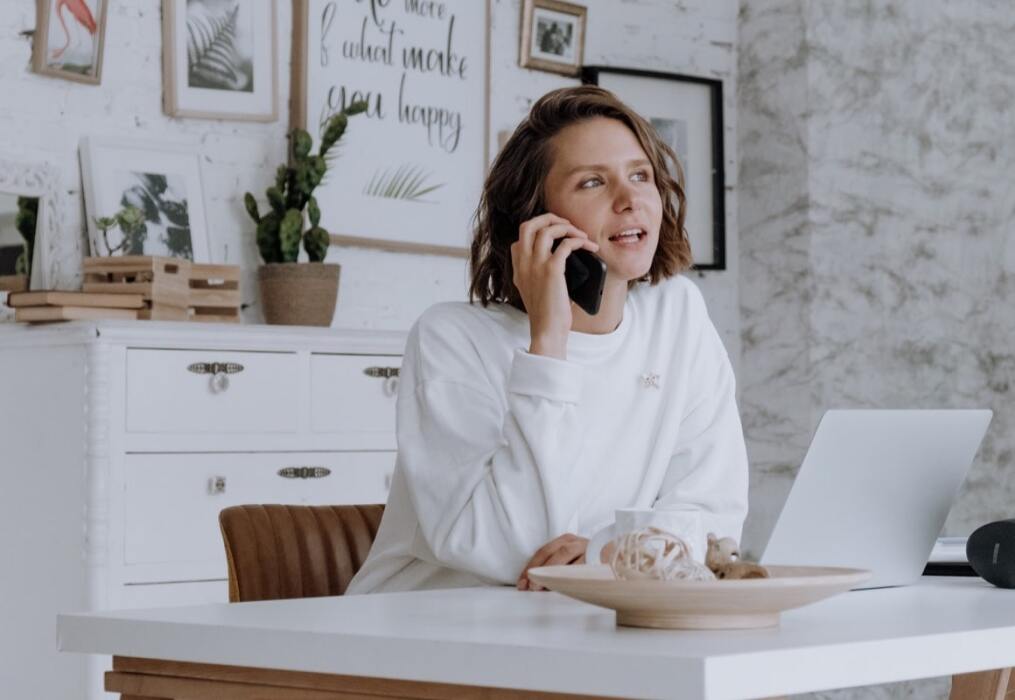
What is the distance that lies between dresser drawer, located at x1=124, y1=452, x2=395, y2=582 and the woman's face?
1.30 meters

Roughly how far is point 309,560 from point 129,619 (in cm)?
73

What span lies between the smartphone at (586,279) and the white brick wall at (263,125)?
6.20 feet

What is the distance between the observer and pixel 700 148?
510cm

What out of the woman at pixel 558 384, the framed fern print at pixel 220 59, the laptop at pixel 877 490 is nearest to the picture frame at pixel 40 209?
the framed fern print at pixel 220 59

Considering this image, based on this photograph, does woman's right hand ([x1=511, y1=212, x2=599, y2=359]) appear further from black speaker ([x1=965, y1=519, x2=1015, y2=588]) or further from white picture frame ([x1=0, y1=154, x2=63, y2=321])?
white picture frame ([x1=0, y1=154, x2=63, y2=321])

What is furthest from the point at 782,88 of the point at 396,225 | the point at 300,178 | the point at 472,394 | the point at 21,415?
the point at 472,394

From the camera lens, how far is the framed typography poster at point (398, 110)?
422 centimetres

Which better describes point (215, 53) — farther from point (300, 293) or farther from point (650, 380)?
point (650, 380)

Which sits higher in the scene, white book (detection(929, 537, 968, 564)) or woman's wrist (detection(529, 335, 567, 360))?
woman's wrist (detection(529, 335, 567, 360))

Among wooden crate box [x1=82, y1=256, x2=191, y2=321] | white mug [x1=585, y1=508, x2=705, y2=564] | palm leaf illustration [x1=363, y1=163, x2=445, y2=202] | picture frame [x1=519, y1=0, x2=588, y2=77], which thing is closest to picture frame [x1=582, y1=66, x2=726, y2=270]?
picture frame [x1=519, y1=0, x2=588, y2=77]

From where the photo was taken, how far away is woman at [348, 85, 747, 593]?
200 centimetres

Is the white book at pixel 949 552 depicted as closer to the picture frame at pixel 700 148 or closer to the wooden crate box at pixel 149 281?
the wooden crate box at pixel 149 281

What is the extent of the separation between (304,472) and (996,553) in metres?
1.97

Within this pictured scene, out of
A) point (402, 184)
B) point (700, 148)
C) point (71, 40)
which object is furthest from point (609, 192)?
point (700, 148)
